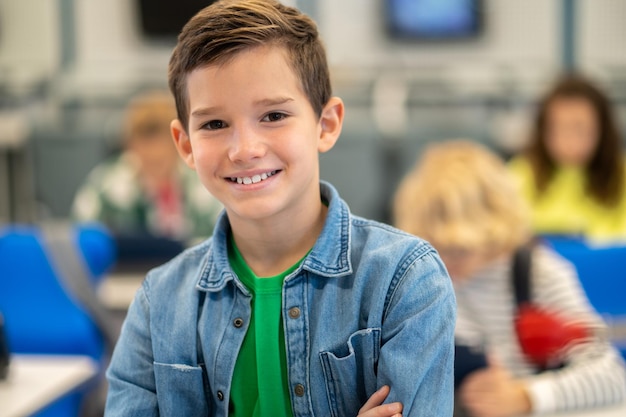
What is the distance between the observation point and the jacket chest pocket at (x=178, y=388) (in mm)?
1284

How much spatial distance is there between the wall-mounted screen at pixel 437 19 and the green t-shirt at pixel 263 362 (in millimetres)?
6104

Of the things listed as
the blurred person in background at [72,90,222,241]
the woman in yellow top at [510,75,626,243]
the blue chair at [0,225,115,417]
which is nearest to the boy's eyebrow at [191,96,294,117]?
the blue chair at [0,225,115,417]

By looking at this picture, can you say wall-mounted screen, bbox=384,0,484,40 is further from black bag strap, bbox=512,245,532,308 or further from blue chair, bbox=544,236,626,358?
black bag strap, bbox=512,245,532,308

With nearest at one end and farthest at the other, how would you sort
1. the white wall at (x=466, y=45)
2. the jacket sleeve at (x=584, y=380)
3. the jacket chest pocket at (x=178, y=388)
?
the jacket chest pocket at (x=178, y=388) → the jacket sleeve at (x=584, y=380) → the white wall at (x=466, y=45)

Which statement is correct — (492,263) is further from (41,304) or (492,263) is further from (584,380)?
(41,304)

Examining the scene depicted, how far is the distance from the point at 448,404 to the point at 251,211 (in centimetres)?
39

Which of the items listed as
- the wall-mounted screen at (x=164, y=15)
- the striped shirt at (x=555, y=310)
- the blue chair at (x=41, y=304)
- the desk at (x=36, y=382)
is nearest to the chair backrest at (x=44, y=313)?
the blue chair at (x=41, y=304)

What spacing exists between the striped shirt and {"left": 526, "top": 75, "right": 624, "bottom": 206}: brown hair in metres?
2.13

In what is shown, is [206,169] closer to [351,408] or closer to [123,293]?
[351,408]

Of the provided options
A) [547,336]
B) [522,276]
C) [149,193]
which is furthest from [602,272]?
[149,193]

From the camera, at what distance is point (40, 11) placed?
7.18 meters

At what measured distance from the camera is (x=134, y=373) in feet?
4.33

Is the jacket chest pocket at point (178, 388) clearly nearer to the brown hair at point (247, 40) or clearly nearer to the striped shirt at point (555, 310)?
the brown hair at point (247, 40)

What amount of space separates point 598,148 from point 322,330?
324 cm
